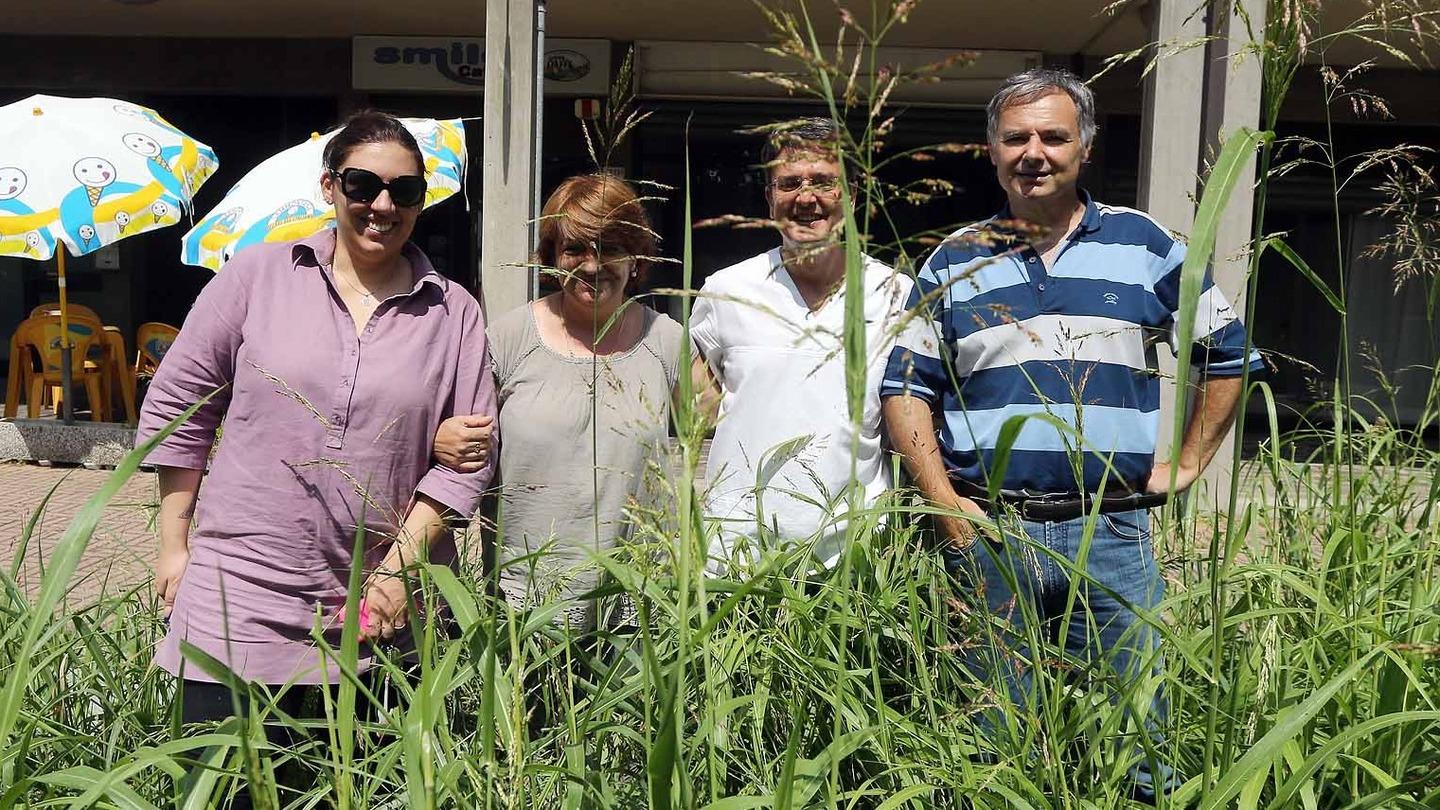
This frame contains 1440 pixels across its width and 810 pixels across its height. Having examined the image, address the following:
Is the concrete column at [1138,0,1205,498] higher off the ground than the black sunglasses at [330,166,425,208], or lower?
higher

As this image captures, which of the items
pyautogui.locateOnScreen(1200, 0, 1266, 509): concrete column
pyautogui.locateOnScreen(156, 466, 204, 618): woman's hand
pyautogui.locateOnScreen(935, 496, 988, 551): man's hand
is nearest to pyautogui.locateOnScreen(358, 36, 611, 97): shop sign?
pyautogui.locateOnScreen(1200, 0, 1266, 509): concrete column

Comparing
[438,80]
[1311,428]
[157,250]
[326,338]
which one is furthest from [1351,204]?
[157,250]

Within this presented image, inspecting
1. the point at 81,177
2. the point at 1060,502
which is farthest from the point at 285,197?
the point at 1060,502

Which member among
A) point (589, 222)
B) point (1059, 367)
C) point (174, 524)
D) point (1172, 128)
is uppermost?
point (1172, 128)

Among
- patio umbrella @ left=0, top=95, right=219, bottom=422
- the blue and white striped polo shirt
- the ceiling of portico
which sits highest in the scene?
the ceiling of portico

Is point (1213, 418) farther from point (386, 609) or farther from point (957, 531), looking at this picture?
point (386, 609)

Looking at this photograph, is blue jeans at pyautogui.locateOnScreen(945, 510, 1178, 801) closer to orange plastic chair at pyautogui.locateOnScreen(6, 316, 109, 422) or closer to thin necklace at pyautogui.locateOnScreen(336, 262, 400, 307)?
thin necklace at pyautogui.locateOnScreen(336, 262, 400, 307)

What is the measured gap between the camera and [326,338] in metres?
2.23

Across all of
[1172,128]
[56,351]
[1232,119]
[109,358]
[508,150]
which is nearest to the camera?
[1232,119]

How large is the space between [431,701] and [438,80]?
1050cm

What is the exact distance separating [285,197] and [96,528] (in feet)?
16.0

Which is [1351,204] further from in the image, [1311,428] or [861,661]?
[861,661]

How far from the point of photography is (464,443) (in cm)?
222

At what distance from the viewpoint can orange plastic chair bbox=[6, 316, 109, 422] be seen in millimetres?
9531
